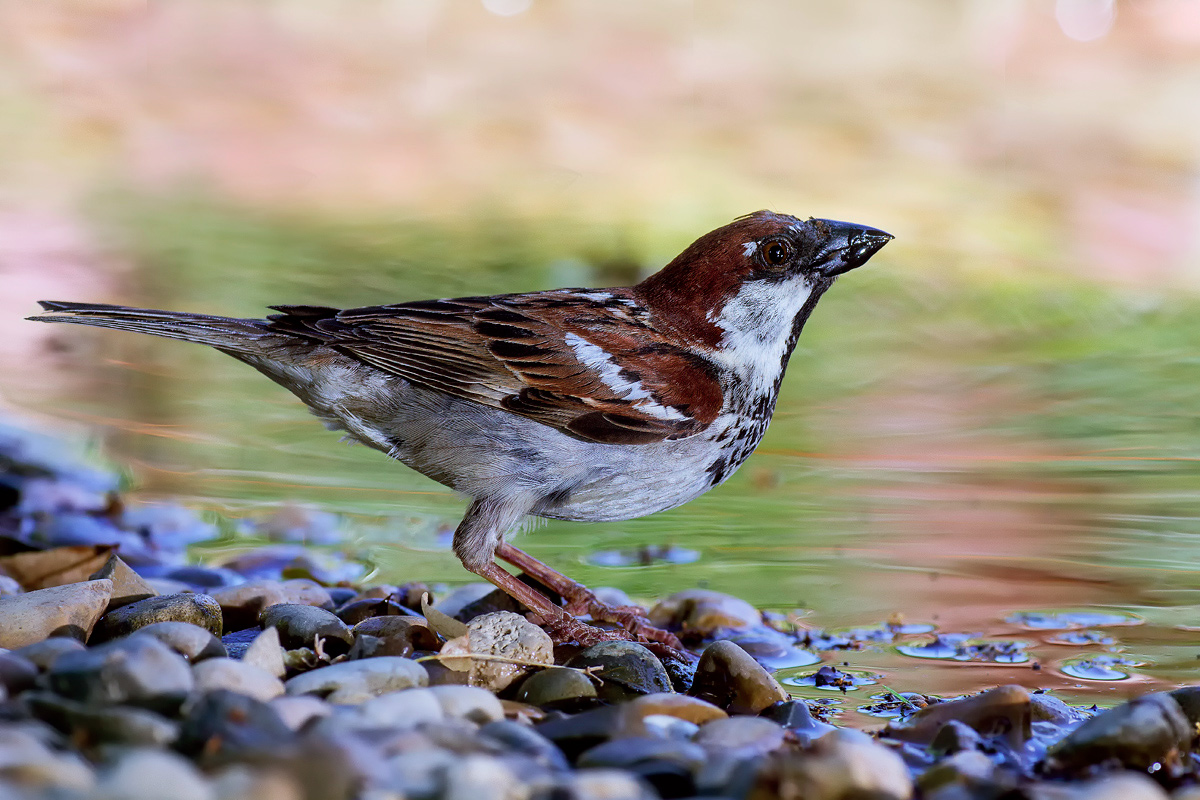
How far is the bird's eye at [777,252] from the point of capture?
15.4 ft

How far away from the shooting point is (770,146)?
495 inches

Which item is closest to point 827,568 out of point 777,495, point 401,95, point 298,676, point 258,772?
point 777,495

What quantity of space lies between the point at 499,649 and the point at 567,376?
110 centimetres

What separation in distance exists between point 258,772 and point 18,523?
11.7 feet

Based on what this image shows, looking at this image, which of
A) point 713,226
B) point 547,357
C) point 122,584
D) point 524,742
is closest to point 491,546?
point 547,357

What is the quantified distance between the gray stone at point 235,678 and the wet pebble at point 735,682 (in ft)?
4.31

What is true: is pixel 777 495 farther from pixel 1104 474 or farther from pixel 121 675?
pixel 121 675

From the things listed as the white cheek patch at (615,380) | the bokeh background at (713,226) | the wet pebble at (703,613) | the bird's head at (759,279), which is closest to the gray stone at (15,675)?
the white cheek patch at (615,380)

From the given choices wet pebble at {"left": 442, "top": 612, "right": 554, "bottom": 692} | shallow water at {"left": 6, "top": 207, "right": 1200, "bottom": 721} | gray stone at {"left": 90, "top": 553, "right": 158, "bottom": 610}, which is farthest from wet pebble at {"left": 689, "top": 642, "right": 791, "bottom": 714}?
gray stone at {"left": 90, "top": 553, "right": 158, "bottom": 610}

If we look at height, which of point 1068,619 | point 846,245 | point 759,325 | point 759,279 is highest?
point 846,245

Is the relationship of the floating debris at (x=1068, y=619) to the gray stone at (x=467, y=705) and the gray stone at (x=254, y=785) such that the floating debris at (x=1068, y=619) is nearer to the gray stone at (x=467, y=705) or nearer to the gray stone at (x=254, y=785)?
the gray stone at (x=467, y=705)

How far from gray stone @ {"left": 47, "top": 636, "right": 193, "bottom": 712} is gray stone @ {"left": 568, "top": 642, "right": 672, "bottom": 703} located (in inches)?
51.5

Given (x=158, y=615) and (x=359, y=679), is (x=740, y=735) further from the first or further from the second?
(x=158, y=615)

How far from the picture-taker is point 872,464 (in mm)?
6641
